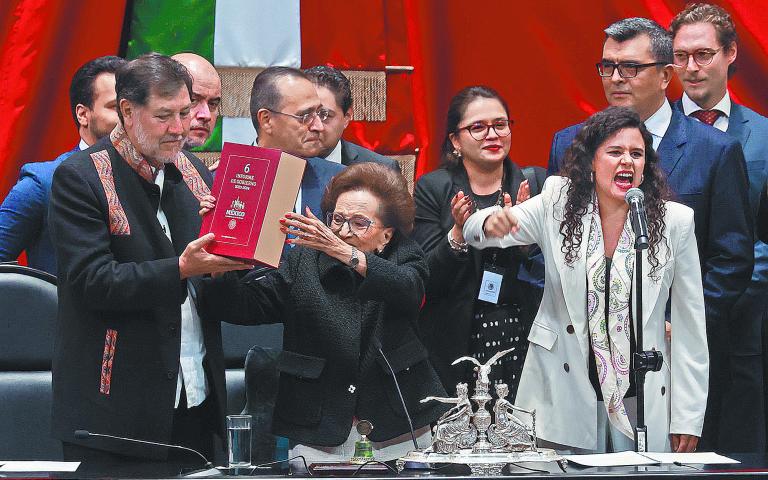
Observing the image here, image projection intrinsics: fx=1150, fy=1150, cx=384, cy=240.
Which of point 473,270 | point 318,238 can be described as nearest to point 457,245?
point 473,270

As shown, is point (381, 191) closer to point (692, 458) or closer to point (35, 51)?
point (692, 458)

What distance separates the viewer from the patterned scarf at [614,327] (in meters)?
3.32

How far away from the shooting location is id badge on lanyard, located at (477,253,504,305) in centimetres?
372

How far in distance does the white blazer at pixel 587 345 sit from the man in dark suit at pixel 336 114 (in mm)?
980

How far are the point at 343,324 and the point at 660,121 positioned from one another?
152 centimetres

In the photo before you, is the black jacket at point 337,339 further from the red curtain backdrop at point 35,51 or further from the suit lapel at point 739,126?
the red curtain backdrop at point 35,51

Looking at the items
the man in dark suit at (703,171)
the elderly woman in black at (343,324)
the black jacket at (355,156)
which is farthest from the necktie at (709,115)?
the elderly woman in black at (343,324)

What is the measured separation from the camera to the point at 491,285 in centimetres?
372

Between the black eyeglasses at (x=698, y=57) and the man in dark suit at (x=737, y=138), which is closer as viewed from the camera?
the man in dark suit at (x=737, y=138)

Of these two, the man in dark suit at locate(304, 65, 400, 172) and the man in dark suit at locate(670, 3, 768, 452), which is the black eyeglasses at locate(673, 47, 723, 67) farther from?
the man in dark suit at locate(304, 65, 400, 172)

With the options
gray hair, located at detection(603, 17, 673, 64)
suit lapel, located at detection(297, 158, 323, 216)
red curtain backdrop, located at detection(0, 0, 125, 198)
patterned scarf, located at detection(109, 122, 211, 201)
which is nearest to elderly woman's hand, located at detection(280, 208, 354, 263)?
patterned scarf, located at detection(109, 122, 211, 201)

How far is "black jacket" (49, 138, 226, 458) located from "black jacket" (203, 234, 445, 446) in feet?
0.75

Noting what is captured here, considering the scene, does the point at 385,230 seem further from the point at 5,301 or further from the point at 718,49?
the point at 718,49

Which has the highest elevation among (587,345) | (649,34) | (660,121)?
(649,34)
